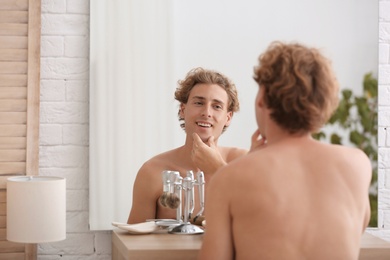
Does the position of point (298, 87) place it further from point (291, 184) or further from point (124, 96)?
point (124, 96)

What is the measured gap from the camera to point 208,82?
346 cm

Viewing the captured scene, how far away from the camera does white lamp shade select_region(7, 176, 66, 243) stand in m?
3.24

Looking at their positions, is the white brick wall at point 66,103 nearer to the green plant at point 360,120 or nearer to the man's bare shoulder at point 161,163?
the man's bare shoulder at point 161,163

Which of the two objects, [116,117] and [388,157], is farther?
[388,157]

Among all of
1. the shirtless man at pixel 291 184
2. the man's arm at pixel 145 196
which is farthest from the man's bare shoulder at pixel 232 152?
the shirtless man at pixel 291 184

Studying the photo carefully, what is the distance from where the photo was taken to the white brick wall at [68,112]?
11.8 feet

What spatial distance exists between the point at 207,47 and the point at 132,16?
1.33 feet

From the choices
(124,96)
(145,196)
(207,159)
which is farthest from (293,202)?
(124,96)

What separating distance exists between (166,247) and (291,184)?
727mm

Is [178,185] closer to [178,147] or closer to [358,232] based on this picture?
[178,147]

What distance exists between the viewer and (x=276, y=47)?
2.08 m

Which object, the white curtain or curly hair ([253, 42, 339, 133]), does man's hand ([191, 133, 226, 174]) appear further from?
curly hair ([253, 42, 339, 133])

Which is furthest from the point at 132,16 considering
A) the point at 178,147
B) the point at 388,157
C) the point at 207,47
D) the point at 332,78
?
the point at 332,78

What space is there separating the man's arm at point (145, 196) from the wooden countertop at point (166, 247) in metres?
0.33
